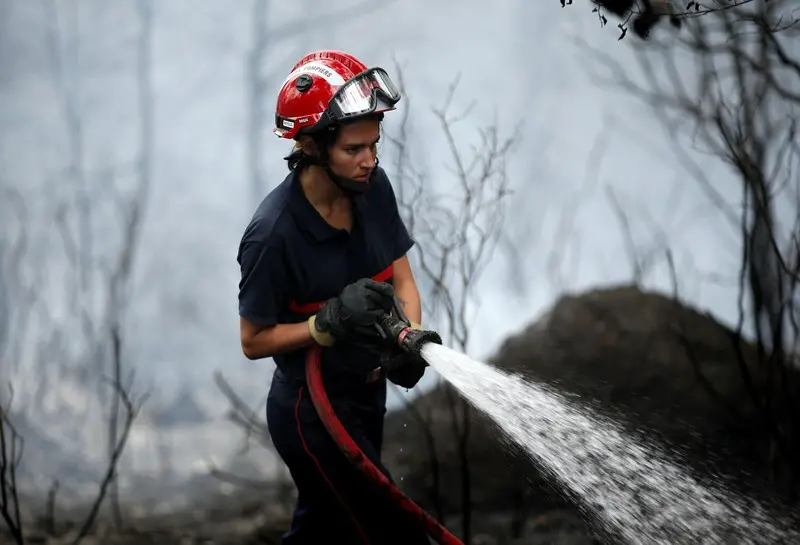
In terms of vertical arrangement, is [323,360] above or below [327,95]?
below

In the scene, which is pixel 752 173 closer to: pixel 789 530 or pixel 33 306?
pixel 789 530

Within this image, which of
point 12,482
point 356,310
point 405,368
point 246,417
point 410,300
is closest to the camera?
point 356,310

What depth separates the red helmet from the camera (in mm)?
3270

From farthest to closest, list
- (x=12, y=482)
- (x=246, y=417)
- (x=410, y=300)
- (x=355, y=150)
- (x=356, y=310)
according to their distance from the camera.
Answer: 1. (x=246, y=417)
2. (x=12, y=482)
3. (x=410, y=300)
4. (x=355, y=150)
5. (x=356, y=310)

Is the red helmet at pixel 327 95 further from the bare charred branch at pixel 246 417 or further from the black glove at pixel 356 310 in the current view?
the bare charred branch at pixel 246 417

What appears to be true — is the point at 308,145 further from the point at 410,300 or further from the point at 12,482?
the point at 12,482

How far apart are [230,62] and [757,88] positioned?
3370 mm

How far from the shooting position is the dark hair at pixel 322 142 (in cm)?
332

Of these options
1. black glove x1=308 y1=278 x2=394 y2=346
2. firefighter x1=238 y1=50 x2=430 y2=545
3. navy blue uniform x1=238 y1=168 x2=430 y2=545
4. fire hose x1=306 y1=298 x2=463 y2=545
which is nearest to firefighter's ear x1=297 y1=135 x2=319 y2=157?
firefighter x1=238 y1=50 x2=430 y2=545

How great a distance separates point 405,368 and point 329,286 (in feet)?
1.18

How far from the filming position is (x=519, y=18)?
284 inches

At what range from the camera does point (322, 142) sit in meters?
3.38

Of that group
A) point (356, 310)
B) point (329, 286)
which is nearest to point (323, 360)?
point (329, 286)

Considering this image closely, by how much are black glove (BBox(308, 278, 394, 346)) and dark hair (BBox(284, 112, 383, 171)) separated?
425 millimetres
